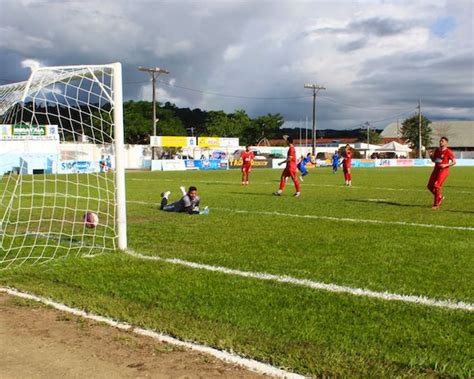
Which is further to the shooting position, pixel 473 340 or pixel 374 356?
pixel 473 340

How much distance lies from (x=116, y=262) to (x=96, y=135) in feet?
10.3

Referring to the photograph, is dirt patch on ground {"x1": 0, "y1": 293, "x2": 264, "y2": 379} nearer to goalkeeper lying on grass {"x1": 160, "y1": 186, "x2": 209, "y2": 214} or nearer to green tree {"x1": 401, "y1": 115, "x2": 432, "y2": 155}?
goalkeeper lying on grass {"x1": 160, "y1": 186, "x2": 209, "y2": 214}

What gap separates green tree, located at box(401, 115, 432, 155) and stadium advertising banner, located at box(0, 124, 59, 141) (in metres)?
98.7

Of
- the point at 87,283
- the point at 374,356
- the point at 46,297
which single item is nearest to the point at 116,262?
the point at 87,283

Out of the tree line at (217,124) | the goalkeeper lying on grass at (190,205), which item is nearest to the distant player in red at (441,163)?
the goalkeeper lying on grass at (190,205)

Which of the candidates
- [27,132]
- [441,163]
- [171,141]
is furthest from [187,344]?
[171,141]

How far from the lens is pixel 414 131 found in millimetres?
103250

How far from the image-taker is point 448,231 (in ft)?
32.6

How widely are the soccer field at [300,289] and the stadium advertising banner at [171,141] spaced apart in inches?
1838

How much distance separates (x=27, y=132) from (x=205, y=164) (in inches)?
1757

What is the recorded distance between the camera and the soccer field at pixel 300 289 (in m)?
4.02

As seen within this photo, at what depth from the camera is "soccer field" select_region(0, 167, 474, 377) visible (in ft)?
13.2

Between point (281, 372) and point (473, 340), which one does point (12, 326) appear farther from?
point (473, 340)

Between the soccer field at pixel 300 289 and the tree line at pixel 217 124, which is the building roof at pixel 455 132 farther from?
the soccer field at pixel 300 289
